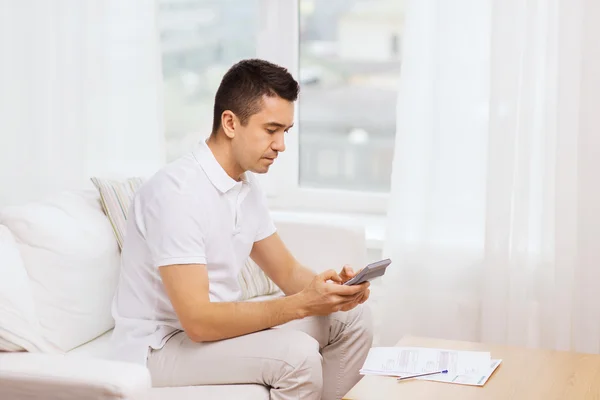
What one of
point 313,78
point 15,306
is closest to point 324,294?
point 15,306

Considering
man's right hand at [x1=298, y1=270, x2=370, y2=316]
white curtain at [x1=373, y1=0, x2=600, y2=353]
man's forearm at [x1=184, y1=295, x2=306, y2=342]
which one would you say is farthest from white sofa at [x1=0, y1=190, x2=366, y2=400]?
white curtain at [x1=373, y1=0, x2=600, y2=353]

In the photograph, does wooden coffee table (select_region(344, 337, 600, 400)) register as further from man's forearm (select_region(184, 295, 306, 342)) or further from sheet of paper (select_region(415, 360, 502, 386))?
man's forearm (select_region(184, 295, 306, 342))

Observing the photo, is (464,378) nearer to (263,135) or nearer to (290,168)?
(263,135)

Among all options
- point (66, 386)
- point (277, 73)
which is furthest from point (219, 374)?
point (277, 73)

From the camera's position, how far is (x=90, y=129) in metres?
3.41

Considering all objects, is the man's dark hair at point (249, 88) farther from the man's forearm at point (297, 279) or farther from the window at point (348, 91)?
the window at point (348, 91)

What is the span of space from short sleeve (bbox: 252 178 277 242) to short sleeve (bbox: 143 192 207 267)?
1.15 ft

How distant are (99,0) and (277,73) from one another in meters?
1.21

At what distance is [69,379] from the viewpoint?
1933 millimetres

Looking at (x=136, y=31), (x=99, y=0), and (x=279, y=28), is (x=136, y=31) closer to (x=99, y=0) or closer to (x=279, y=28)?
(x=99, y=0)

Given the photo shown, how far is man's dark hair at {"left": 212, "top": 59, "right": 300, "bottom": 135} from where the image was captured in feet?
7.79

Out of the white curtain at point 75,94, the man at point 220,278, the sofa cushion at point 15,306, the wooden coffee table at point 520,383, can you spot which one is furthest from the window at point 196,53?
the wooden coffee table at point 520,383

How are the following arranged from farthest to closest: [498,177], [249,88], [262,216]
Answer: [498,177] → [262,216] → [249,88]

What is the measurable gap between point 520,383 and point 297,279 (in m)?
0.78
